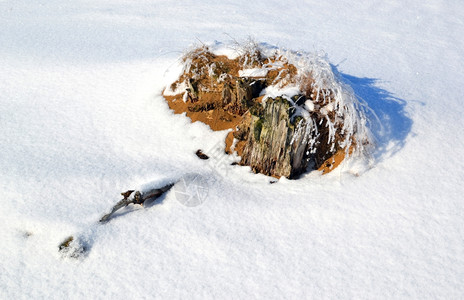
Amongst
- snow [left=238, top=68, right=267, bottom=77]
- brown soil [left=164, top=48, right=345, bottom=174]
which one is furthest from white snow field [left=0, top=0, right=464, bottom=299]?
snow [left=238, top=68, right=267, bottom=77]

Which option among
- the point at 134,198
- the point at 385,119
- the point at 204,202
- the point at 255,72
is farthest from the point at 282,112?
the point at 134,198

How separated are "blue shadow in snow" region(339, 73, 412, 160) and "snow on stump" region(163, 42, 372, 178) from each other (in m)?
0.28

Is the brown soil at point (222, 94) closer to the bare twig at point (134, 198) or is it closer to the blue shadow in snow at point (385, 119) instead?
the blue shadow in snow at point (385, 119)

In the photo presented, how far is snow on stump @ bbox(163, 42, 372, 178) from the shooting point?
3633 millimetres

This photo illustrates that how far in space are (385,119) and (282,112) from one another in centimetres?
166

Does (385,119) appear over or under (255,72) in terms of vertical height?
under

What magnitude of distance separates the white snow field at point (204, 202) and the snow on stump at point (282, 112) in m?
0.20

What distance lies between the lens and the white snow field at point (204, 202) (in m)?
2.82

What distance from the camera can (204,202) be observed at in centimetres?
351

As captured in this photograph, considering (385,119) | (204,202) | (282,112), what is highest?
(282,112)

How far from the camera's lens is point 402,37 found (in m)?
→ 7.60

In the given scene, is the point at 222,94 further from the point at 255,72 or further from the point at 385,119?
the point at 385,119

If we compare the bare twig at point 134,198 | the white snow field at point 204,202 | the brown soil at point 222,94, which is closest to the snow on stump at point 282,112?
the brown soil at point 222,94

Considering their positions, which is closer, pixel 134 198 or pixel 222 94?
pixel 134 198
